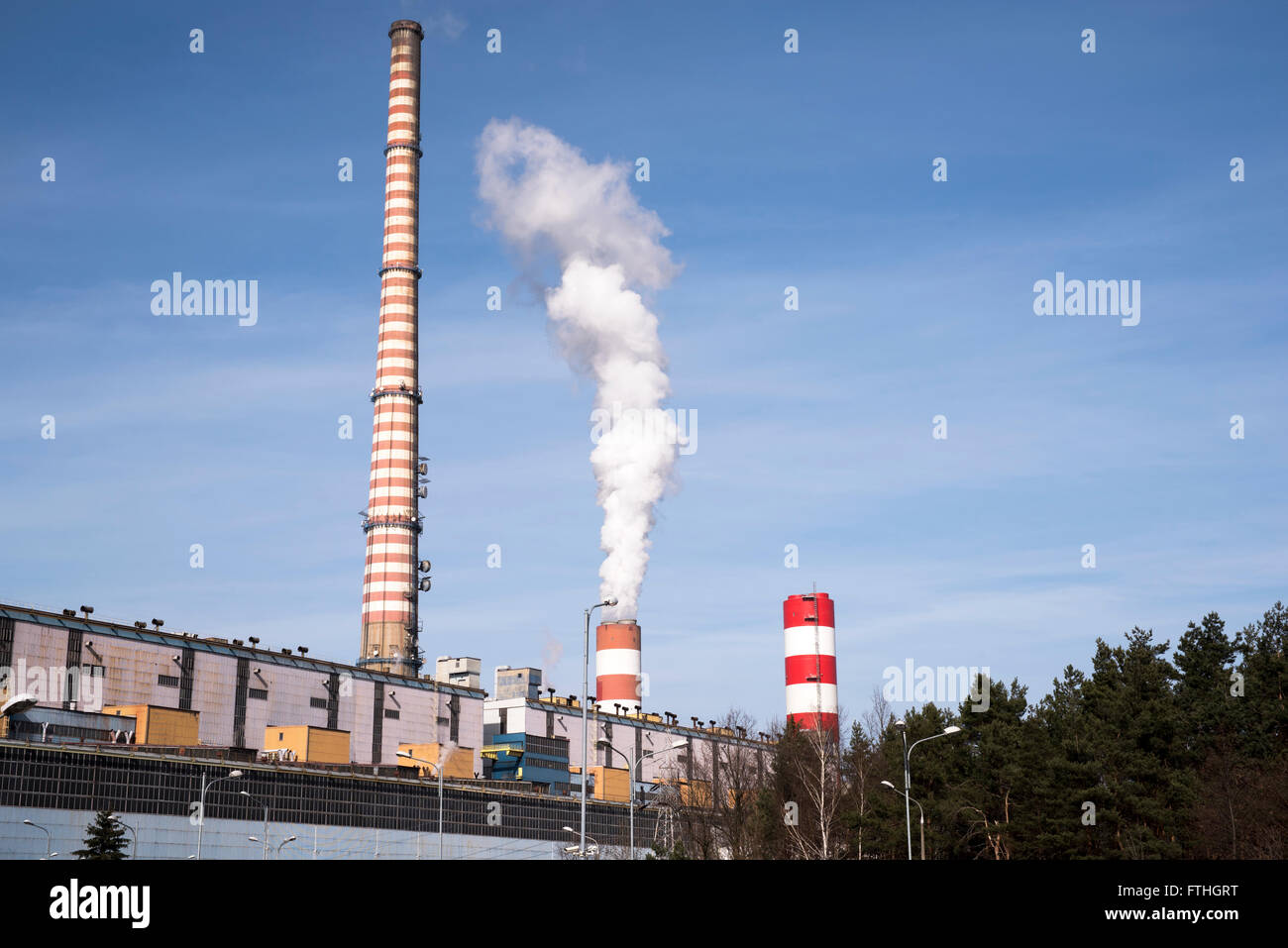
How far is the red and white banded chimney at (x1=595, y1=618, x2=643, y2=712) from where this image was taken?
99500mm

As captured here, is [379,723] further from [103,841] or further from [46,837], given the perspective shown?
[103,841]

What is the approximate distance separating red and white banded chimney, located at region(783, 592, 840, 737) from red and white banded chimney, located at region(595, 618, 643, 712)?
1297cm

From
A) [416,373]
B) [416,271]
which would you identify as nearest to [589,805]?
[416,373]

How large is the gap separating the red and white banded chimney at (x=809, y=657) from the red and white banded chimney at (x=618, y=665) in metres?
13.0

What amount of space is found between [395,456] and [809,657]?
3841cm

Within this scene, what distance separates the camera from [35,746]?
204 ft

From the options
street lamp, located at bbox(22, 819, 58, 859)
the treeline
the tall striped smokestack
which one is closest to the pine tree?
street lamp, located at bbox(22, 819, 58, 859)

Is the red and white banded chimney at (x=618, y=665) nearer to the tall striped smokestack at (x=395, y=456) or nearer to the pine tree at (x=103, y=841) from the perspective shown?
the tall striped smokestack at (x=395, y=456)

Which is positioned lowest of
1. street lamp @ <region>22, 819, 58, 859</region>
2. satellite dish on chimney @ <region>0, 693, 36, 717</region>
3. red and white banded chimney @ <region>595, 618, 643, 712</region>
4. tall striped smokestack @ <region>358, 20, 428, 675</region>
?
street lamp @ <region>22, 819, 58, 859</region>

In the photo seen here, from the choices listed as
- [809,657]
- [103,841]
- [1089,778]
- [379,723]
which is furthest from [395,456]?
[1089,778]

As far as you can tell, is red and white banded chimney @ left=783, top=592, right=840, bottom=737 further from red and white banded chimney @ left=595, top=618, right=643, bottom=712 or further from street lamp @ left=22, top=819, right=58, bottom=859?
street lamp @ left=22, top=819, right=58, bottom=859

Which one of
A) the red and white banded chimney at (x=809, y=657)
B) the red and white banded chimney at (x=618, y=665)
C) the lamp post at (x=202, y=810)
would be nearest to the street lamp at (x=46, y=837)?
the lamp post at (x=202, y=810)

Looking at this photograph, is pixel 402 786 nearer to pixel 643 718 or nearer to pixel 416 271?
pixel 643 718

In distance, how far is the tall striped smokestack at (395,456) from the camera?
3900 inches
